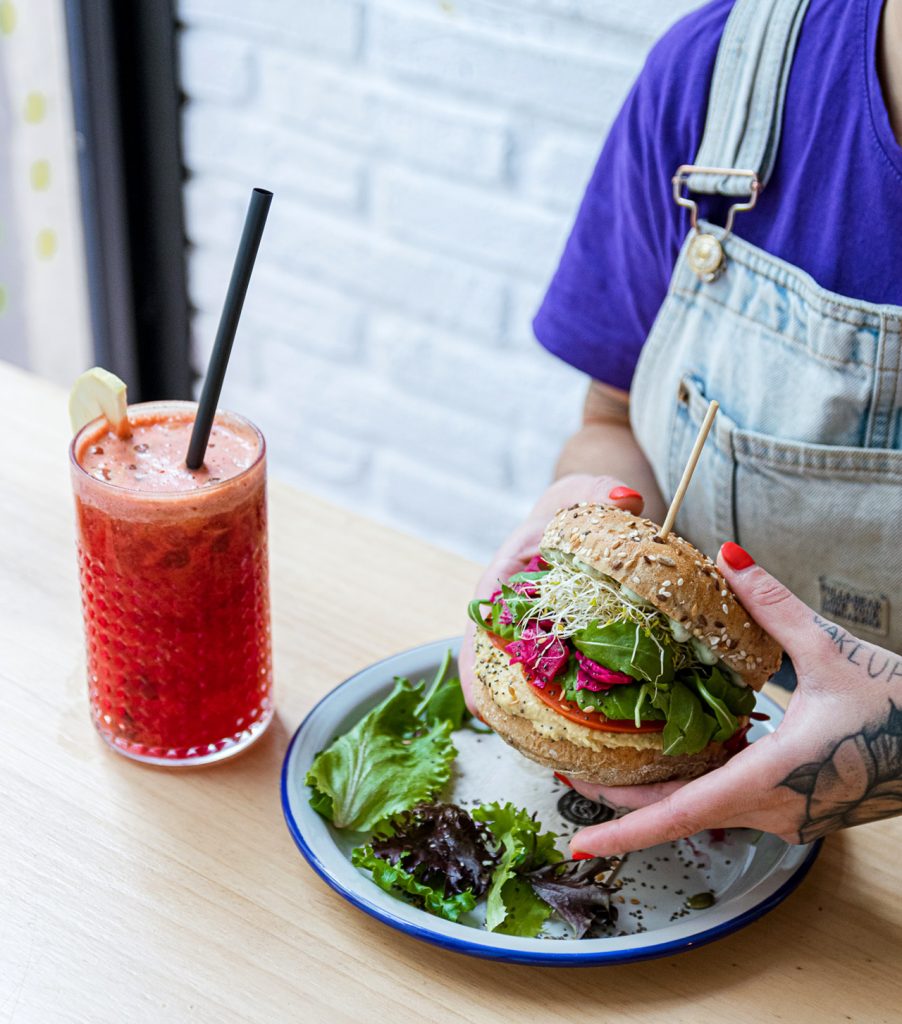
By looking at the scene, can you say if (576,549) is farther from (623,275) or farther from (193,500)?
(623,275)

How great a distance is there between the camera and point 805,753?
37.0 inches

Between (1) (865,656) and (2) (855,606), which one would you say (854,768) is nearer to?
(1) (865,656)

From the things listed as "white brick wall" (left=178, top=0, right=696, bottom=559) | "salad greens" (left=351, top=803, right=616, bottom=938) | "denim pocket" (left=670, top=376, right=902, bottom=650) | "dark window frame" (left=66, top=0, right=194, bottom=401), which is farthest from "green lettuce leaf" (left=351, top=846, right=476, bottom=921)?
"dark window frame" (left=66, top=0, right=194, bottom=401)

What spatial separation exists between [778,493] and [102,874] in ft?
2.48

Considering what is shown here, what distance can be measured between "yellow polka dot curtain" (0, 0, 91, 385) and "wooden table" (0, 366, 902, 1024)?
1.64 meters

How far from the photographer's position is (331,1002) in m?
0.88

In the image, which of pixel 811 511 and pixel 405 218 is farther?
→ pixel 405 218

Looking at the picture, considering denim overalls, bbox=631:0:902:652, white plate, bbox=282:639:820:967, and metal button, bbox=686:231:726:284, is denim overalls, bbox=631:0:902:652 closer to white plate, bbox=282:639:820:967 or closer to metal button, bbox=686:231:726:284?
metal button, bbox=686:231:726:284

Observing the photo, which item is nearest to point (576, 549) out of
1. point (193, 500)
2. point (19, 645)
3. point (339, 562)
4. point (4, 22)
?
point (193, 500)

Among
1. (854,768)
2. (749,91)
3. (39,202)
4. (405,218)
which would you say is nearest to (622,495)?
(854,768)

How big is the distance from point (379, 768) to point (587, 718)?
7.5 inches

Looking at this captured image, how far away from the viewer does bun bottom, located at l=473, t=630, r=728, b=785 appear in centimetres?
100

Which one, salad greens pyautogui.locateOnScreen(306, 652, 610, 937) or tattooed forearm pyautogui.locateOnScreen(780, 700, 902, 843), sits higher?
tattooed forearm pyautogui.locateOnScreen(780, 700, 902, 843)

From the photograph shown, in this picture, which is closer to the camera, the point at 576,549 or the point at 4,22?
the point at 576,549
